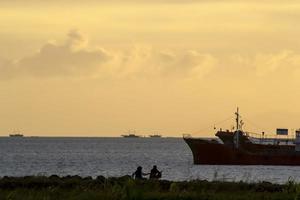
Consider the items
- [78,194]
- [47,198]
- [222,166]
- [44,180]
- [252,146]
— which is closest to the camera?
[47,198]

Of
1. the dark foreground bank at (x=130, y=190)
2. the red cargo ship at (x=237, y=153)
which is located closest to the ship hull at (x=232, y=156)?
the red cargo ship at (x=237, y=153)

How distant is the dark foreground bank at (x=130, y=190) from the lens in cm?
3575

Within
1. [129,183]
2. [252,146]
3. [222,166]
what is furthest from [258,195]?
[252,146]

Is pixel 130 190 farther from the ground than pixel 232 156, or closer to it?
closer to it

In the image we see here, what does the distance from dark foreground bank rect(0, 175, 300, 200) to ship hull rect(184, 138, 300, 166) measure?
245 feet

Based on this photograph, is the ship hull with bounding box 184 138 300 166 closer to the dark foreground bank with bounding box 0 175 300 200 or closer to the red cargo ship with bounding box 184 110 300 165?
the red cargo ship with bounding box 184 110 300 165

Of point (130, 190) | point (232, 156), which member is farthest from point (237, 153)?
point (130, 190)

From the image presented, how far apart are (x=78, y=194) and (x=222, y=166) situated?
79.4 m

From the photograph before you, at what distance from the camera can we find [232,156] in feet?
388

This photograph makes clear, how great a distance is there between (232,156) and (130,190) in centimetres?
8335

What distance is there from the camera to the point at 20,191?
39.0m

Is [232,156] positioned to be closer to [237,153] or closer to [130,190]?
[237,153]

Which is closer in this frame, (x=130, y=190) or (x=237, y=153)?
(x=130, y=190)

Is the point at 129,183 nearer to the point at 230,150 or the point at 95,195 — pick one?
the point at 95,195
